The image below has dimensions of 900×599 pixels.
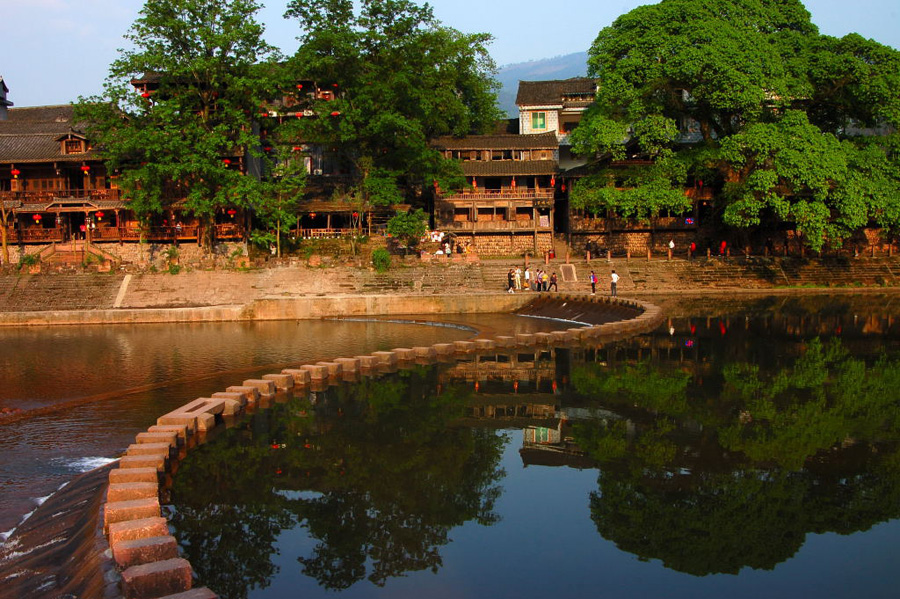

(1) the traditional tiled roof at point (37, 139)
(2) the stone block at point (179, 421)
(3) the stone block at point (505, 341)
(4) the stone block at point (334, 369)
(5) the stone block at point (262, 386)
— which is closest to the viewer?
(2) the stone block at point (179, 421)

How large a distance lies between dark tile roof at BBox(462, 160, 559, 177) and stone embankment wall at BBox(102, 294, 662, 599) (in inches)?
848

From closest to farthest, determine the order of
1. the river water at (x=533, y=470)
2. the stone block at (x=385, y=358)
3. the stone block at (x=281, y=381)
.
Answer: the river water at (x=533, y=470), the stone block at (x=281, y=381), the stone block at (x=385, y=358)

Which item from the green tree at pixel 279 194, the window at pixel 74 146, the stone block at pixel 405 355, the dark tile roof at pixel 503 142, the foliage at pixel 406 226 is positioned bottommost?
the stone block at pixel 405 355

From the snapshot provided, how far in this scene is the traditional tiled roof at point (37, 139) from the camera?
165 ft

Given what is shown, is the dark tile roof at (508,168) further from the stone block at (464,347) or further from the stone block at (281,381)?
the stone block at (281,381)

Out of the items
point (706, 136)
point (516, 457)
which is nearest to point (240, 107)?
point (706, 136)

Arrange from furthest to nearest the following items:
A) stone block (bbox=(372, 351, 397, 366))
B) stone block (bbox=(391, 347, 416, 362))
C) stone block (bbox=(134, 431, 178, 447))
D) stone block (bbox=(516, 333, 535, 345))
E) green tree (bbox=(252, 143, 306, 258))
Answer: green tree (bbox=(252, 143, 306, 258)) → stone block (bbox=(516, 333, 535, 345)) → stone block (bbox=(391, 347, 416, 362)) → stone block (bbox=(372, 351, 397, 366)) → stone block (bbox=(134, 431, 178, 447))

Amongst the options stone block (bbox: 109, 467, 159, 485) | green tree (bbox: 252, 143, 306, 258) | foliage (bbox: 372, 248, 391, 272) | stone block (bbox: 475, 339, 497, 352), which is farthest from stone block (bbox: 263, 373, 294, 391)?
green tree (bbox: 252, 143, 306, 258)

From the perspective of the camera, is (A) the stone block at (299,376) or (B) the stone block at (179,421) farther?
(A) the stone block at (299,376)

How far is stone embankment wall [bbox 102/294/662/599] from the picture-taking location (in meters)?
9.30

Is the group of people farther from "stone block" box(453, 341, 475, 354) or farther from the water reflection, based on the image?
the water reflection

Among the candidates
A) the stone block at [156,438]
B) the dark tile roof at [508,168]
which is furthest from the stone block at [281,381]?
the dark tile roof at [508,168]

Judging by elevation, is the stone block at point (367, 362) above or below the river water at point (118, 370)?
above

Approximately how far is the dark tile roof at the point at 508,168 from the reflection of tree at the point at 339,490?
37.4m
